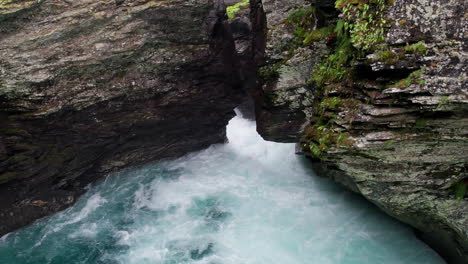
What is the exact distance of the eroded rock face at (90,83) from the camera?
895cm

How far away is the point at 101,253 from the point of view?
9234 millimetres

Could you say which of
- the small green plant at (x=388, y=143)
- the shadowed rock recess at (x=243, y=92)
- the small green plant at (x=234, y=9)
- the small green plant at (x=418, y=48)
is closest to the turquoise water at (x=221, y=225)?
the shadowed rock recess at (x=243, y=92)

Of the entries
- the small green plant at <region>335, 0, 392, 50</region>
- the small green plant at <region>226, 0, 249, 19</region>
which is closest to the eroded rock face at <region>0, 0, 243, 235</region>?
the small green plant at <region>226, 0, 249, 19</region>

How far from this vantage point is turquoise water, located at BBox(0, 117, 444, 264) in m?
8.55

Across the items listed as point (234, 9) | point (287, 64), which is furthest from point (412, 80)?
point (234, 9)

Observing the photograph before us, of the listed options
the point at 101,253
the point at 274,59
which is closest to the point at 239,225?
the point at 101,253

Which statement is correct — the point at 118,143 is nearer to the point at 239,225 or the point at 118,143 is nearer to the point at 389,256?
the point at 239,225

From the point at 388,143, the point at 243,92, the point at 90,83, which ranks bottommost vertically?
the point at 243,92

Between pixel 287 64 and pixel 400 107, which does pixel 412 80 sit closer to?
pixel 400 107

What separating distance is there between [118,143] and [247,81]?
5.48 m

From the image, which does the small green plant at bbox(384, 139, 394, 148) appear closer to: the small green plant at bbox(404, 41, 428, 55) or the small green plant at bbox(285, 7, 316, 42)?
the small green plant at bbox(404, 41, 428, 55)

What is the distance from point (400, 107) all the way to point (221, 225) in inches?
249

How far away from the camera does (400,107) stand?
5.61m

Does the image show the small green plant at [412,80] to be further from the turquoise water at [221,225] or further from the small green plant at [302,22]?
the turquoise water at [221,225]
